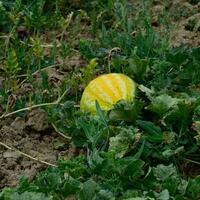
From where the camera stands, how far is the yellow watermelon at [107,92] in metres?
3.74

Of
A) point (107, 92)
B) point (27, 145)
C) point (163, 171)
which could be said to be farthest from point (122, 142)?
point (27, 145)

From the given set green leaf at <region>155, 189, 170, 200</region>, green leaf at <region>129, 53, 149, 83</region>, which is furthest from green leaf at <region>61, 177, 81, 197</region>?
green leaf at <region>129, 53, 149, 83</region>

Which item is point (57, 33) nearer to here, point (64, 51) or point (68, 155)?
point (64, 51)

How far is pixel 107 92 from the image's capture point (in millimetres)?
3783

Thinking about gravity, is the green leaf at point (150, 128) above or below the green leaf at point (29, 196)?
below

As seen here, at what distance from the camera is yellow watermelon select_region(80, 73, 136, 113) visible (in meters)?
3.74

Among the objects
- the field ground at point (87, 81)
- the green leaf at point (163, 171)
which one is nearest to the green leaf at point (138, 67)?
the field ground at point (87, 81)

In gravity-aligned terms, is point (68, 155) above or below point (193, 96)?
below

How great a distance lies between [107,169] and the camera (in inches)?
127

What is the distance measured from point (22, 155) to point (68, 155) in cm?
23

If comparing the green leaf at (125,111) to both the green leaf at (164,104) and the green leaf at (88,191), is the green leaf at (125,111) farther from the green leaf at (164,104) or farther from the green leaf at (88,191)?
the green leaf at (88,191)

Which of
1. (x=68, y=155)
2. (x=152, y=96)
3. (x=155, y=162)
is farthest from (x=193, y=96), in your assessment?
(x=68, y=155)

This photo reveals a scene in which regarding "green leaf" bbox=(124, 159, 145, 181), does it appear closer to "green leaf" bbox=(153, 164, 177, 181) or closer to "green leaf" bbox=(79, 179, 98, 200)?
"green leaf" bbox=(153, 164, 177, 181)

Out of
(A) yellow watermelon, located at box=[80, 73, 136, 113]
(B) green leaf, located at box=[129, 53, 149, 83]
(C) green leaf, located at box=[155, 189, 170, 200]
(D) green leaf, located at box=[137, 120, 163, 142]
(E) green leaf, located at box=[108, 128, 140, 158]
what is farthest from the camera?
(B) green leaf, located at box=[129, 53, 149, 83]
